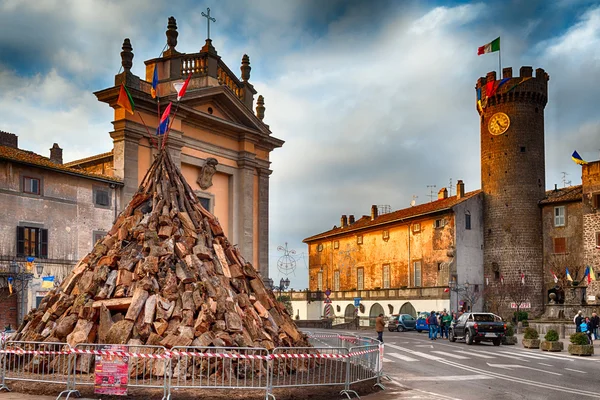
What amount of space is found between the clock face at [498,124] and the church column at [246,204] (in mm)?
24128

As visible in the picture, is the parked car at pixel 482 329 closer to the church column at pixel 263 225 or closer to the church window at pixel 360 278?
the church column at pixel 263 225

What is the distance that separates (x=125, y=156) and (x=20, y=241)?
6220mm

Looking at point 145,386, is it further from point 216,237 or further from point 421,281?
point 421,281

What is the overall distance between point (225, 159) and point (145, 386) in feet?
84.2

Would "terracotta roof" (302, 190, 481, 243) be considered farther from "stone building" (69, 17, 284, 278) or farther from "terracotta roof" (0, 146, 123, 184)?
"terracotta roof" (0, 146, 123, 184)

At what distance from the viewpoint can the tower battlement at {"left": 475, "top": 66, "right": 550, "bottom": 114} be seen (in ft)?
173

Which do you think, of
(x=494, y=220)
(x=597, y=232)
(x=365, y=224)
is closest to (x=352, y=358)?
(x=597, y=232)

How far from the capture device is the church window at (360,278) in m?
60.7

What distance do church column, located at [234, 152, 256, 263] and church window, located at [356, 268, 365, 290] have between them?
81.9ft

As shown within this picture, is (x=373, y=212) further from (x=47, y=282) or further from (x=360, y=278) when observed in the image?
(x=47, y=282)

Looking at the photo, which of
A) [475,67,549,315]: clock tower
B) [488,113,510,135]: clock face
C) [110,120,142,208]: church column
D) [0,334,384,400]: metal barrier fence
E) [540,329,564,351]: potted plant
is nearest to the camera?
[0,334,384,400]: metal barrier fence

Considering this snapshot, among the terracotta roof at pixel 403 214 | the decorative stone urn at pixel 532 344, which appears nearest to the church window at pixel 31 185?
the decorative stone urn at pixel 532 344

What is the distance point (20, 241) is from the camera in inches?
1058

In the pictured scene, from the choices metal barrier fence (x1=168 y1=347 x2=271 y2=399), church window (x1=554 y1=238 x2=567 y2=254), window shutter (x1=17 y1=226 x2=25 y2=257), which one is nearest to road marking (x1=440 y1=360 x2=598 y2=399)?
metal barrier fence (x1=168 y1=347 x2=271 y2=399)
